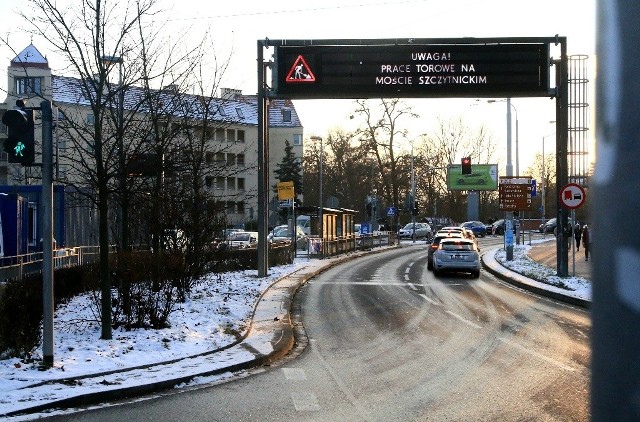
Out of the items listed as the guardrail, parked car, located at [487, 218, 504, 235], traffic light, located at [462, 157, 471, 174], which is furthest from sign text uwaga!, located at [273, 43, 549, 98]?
parked car, located at [487, 218, 504, 235]

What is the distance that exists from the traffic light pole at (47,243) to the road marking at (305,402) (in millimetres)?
2993

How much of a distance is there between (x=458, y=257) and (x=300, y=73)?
10177 mm

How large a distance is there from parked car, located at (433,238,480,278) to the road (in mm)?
9533

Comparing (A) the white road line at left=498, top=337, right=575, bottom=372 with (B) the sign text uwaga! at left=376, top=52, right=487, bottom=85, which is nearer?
(A) the white road line at left=498, top=337, right=575, bottom=372

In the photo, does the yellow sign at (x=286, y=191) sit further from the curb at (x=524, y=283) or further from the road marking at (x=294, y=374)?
the road marking at (x=294, y=374)

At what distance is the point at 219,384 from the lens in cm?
873

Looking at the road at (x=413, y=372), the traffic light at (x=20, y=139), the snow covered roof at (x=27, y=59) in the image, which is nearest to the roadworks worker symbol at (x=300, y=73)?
the road at (x=413, y=372)

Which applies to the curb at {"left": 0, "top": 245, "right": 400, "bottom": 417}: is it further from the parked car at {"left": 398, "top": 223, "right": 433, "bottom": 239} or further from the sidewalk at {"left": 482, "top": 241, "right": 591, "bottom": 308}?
the parked car at {"left": 398, "top": 223, "right": 433, "bottom": 239}

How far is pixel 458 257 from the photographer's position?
27797mm

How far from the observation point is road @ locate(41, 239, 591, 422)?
7145 mm

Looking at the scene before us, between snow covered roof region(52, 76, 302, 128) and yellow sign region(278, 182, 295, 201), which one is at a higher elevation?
snow covered roof region(52, 76, 302, 128)

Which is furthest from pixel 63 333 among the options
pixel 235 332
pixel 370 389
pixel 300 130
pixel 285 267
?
pixel 300 130

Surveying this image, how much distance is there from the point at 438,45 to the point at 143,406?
16.0 metres

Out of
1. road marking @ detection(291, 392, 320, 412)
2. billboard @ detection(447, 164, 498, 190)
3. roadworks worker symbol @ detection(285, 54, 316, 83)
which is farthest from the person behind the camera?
billboard @ detection(447, 164, 498, 190)
